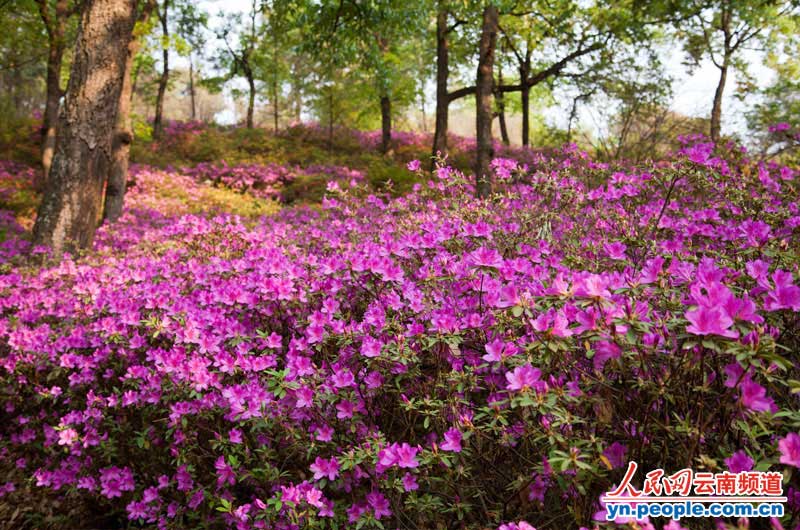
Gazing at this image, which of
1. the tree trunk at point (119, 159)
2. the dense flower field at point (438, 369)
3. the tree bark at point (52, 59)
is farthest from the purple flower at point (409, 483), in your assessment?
the tree bark at point (52, 59)

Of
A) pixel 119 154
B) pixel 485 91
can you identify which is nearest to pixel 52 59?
pixel 119 154

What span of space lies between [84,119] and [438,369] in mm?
5770

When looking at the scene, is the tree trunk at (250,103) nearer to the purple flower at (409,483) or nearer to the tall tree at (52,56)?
the tall tree at (52,56)

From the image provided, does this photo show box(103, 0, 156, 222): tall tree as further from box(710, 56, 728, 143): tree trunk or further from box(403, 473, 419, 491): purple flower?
box(710, 56, 728, 143): tree trunk

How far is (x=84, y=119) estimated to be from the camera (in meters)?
5.52

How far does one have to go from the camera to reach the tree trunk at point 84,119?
5.45 m

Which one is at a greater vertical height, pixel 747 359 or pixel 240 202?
pixel 240 202

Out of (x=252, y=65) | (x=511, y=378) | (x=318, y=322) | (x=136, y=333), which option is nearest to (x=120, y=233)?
(x=136, y=333)

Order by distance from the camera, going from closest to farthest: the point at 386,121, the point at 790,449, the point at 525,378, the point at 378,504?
1. the point at 790,449
2. the point at 525,378
3. the point at 378,504
4. the point at 386,121

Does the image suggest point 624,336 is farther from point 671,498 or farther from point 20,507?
point 20,507

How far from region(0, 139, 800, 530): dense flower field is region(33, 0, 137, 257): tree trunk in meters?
2.05

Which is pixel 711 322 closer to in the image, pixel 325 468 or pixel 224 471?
pixel 325 468

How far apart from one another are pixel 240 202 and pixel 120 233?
5.00 m

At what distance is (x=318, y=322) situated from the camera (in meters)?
2.07
